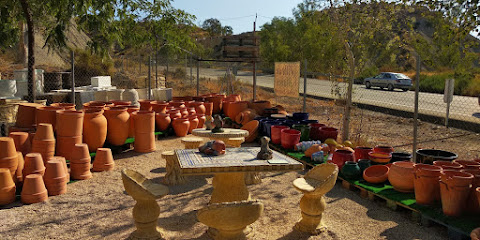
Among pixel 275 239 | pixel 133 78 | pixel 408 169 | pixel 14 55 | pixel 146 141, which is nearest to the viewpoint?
pixel 275 239

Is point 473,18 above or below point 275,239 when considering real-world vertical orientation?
above

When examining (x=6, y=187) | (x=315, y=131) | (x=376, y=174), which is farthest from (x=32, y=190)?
(x=315, y=131)

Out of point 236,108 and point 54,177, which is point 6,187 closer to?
point 54,177

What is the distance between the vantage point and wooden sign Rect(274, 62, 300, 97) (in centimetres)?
953

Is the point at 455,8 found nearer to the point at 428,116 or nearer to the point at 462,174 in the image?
the point at 462,174

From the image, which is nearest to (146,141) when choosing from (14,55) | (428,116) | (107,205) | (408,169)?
(107,205)

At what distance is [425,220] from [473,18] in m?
2.54

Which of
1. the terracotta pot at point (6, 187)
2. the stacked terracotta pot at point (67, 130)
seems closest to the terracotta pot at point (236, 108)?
the stacked terracotta pot at point (67, 130)

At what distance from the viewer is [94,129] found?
623cm

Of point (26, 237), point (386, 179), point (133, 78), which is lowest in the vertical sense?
point (26, 237)

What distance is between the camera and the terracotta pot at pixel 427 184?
4.18m

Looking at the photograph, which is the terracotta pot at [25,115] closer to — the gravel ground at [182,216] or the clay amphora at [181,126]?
the gravel ground at [182,216]

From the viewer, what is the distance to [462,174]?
4.02m

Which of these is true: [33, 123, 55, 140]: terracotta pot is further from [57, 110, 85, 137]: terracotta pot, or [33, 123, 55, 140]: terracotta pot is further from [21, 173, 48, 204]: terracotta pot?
[21, 173, 48, 204]: terracotta pot
